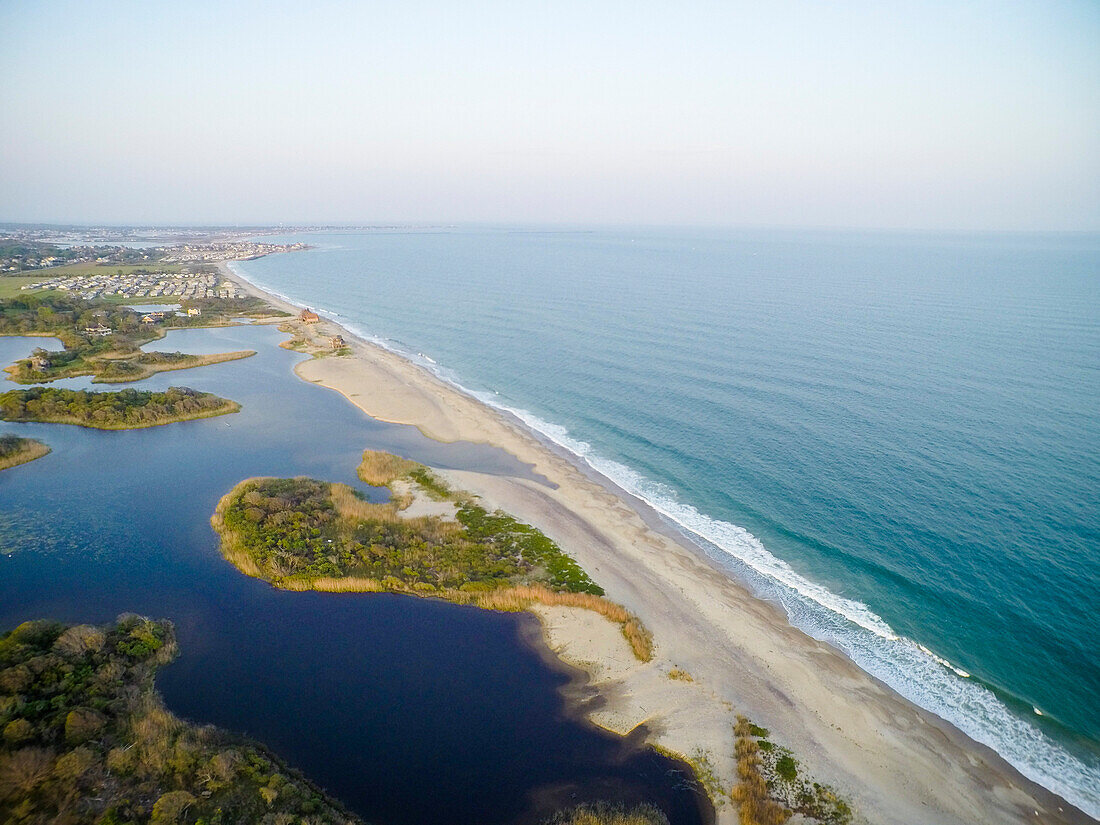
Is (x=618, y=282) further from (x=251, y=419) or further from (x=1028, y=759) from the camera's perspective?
(x=1028, y=759)

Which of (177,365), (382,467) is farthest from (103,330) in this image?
(382,467)

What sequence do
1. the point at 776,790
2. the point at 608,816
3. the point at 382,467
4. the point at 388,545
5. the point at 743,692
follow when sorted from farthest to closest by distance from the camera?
the point at 382,467 < the point at 388,545 < the point at 743,692 < the point at 776,790 < the point at 608,816

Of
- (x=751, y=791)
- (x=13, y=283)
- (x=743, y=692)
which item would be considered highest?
(x=13, y=283)

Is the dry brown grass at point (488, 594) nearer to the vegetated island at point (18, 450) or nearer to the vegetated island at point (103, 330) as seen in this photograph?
the vegetated island at point (18, 450)

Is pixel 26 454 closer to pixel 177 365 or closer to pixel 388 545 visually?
pixel 177 365

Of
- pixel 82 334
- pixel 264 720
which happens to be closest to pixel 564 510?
pixel 264 720

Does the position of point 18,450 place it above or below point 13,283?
below

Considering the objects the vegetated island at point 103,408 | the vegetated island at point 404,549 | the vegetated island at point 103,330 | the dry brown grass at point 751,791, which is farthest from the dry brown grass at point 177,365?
the dry brown grass at point 751,791
